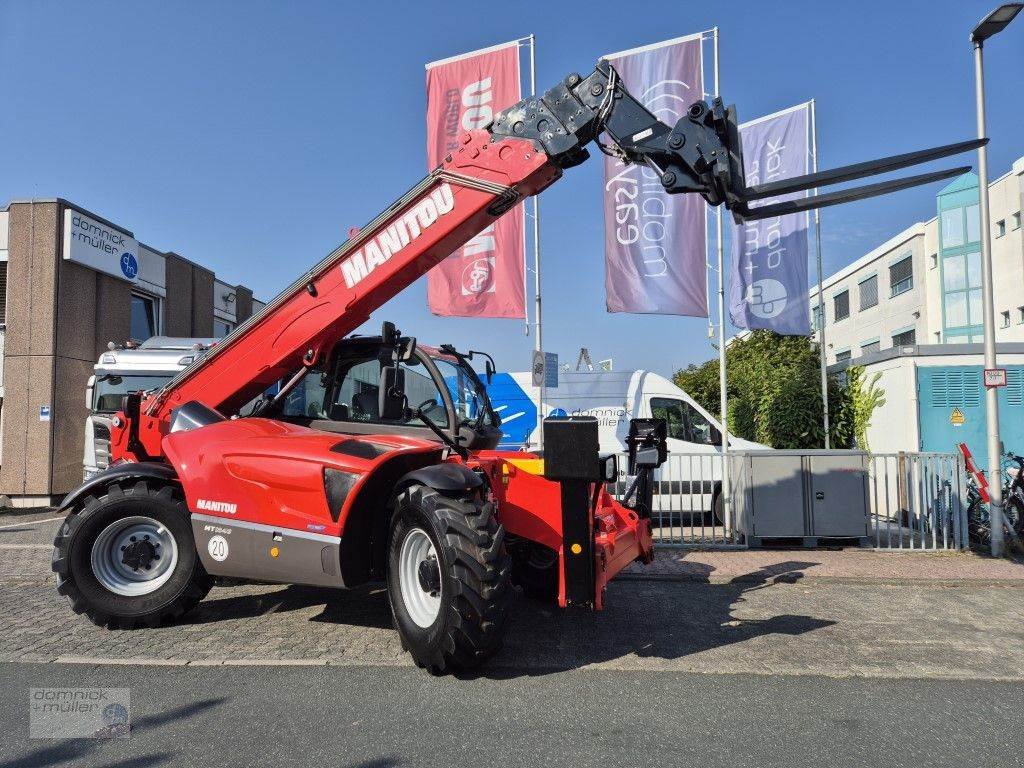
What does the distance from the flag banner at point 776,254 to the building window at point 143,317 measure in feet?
49.1

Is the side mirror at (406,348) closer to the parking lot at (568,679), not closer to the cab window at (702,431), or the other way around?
the parking lot at (568,679)

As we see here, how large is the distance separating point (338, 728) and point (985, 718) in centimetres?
362

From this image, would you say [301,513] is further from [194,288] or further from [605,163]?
[194,288]

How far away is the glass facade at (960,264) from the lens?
35062 millimetres

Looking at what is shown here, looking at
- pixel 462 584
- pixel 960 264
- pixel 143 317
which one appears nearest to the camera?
pixel 462 584

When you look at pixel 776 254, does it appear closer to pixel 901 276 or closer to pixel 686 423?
pixel 686 423

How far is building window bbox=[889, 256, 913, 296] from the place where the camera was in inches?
1537

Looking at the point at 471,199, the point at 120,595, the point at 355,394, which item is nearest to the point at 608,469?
the point at 355,394

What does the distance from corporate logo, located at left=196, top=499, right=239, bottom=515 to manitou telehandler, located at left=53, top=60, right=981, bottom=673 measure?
0.05 feet

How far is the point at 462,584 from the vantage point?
4.16 m

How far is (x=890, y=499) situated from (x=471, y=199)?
7.79 metres

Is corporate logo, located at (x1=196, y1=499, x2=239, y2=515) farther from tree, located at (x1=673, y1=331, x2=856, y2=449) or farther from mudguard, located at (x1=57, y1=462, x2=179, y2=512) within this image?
tree, located at (x1=673, y1=331, x2=856, y2=449)

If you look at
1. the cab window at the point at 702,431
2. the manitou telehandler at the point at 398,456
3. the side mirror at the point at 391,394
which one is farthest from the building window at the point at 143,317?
the side mirror at the point at 391,394

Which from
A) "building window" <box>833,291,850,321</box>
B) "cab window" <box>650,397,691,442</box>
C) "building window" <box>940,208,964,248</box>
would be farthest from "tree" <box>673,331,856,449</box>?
"building window" <box>833,291,850,321</box>
